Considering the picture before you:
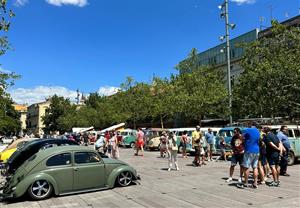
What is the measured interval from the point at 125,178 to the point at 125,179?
0.03 metres

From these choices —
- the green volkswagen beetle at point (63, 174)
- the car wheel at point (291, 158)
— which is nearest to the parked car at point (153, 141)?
the car wheel at point (291, 158)

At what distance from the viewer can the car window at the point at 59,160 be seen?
35.2 ft

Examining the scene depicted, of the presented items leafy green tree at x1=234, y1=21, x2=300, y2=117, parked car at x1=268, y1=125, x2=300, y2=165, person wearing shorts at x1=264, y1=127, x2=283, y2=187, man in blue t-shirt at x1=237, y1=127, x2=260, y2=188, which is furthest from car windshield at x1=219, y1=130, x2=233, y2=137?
man in blue t-shirt at x1=237, y1=127, x2=260, y2=188

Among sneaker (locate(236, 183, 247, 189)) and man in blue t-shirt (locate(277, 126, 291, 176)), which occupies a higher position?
man in blue t-shirt (locate(277, 126, 291, 176))

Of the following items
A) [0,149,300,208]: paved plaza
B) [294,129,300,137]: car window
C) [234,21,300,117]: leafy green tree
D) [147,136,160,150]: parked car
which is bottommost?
[0,149,300,208]: paved plaza

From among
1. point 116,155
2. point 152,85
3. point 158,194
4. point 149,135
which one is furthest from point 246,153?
point 152,85

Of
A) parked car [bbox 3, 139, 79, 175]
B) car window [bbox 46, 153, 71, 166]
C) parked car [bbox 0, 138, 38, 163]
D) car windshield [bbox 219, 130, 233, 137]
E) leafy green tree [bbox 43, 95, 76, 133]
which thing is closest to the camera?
car window [bbox 46, 153, 71, 166]

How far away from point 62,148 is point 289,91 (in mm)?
19070

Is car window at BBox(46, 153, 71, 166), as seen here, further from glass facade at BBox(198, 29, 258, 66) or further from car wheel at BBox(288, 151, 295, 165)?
glass facade at BBox(198, 29, 258, 66)

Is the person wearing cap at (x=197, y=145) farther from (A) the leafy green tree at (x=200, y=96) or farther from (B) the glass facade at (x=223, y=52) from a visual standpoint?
(B) the glass facade at (x=223, y=52)

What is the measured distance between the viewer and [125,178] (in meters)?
12.0

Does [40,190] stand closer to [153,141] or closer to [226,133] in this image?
[226,133]

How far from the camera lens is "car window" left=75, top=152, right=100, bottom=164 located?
36.4 ft

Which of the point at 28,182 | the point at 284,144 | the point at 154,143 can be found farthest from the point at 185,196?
the point at 154,143
